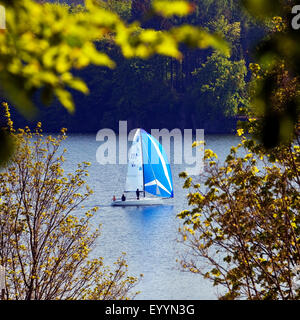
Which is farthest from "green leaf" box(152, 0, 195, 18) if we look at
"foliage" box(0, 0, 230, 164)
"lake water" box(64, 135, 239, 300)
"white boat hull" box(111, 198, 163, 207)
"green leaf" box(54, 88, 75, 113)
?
"white boat hull" box(111, 198, 163, 207)

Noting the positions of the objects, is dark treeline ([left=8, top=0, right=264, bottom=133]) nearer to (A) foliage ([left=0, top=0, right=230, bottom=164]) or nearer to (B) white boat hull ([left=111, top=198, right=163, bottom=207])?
(B) white boat hull ([left=111, top=198, right=163, bottom=207])

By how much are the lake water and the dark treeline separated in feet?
111

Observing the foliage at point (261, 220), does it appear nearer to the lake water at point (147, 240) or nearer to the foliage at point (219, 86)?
the lake water at point (147, 240)

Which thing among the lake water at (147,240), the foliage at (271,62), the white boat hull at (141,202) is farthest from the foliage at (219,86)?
the foliage at (271,62)

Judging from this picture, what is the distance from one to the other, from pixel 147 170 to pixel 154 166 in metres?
0.63

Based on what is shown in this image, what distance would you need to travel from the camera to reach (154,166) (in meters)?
44.7

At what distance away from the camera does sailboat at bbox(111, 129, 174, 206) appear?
147ft

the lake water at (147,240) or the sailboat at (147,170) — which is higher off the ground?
the sailboat at (147,170)

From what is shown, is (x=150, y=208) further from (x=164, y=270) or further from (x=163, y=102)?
(x=163, y=102)

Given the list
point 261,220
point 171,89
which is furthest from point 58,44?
point 171,89

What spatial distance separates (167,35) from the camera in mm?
2422

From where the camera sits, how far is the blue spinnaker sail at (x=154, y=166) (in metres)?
44.7

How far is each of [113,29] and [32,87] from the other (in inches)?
12.6

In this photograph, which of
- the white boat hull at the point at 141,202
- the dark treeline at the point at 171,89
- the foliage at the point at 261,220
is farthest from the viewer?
the dark treeline at the point at 171,89
